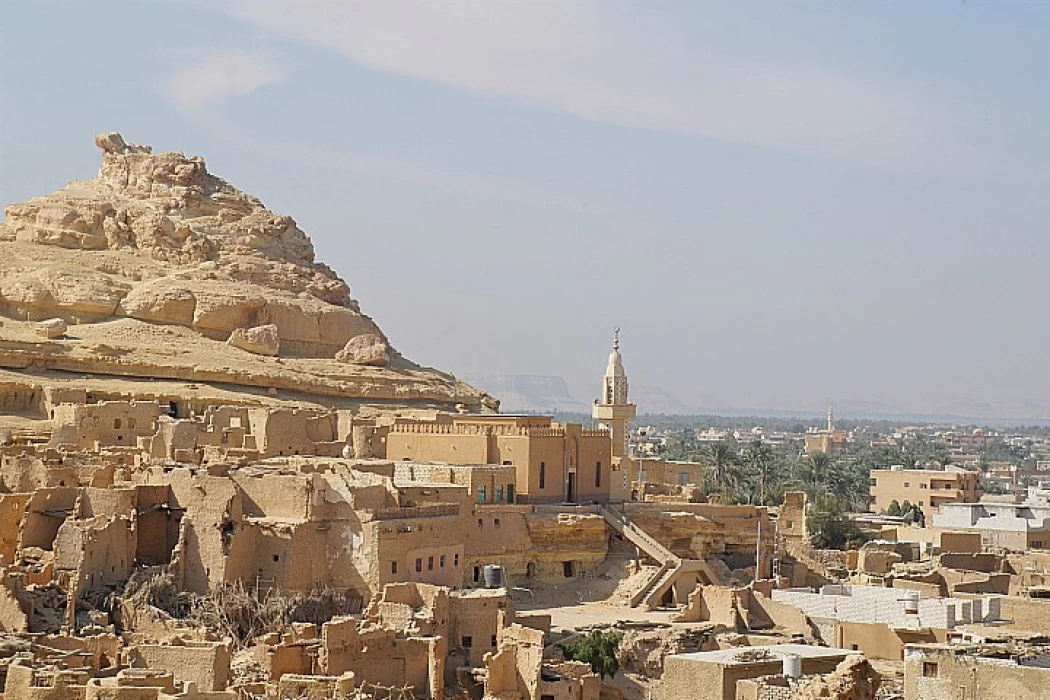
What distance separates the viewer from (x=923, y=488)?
86.2 m

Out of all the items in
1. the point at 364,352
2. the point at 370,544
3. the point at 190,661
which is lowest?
the point at 190,661

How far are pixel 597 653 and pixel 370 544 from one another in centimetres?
540

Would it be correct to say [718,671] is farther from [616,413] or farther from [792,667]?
[616,413]

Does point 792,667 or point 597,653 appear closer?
point 792,667

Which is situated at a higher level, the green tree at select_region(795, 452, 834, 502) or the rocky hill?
the rocky hill

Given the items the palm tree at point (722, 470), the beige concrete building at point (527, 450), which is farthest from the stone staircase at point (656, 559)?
the palm tree at point (722, 470)

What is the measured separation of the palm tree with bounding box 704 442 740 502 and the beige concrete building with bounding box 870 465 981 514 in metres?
7.11

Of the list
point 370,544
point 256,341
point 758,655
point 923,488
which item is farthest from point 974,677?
point 923,488

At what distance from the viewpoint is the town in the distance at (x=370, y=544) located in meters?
29.1

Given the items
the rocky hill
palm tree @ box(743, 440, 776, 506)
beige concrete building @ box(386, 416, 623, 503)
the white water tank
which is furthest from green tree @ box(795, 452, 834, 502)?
the white water tank

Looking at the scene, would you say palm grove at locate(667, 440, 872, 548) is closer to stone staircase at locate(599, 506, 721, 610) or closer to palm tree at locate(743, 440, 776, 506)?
palm tree at locate(743, 440, 776, 506)

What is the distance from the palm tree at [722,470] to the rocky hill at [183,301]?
12880 millimetres

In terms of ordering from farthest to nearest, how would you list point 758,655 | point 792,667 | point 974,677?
1. point 758,655
2. point 792,667
3. point 974,677

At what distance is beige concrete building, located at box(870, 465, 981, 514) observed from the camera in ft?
276
